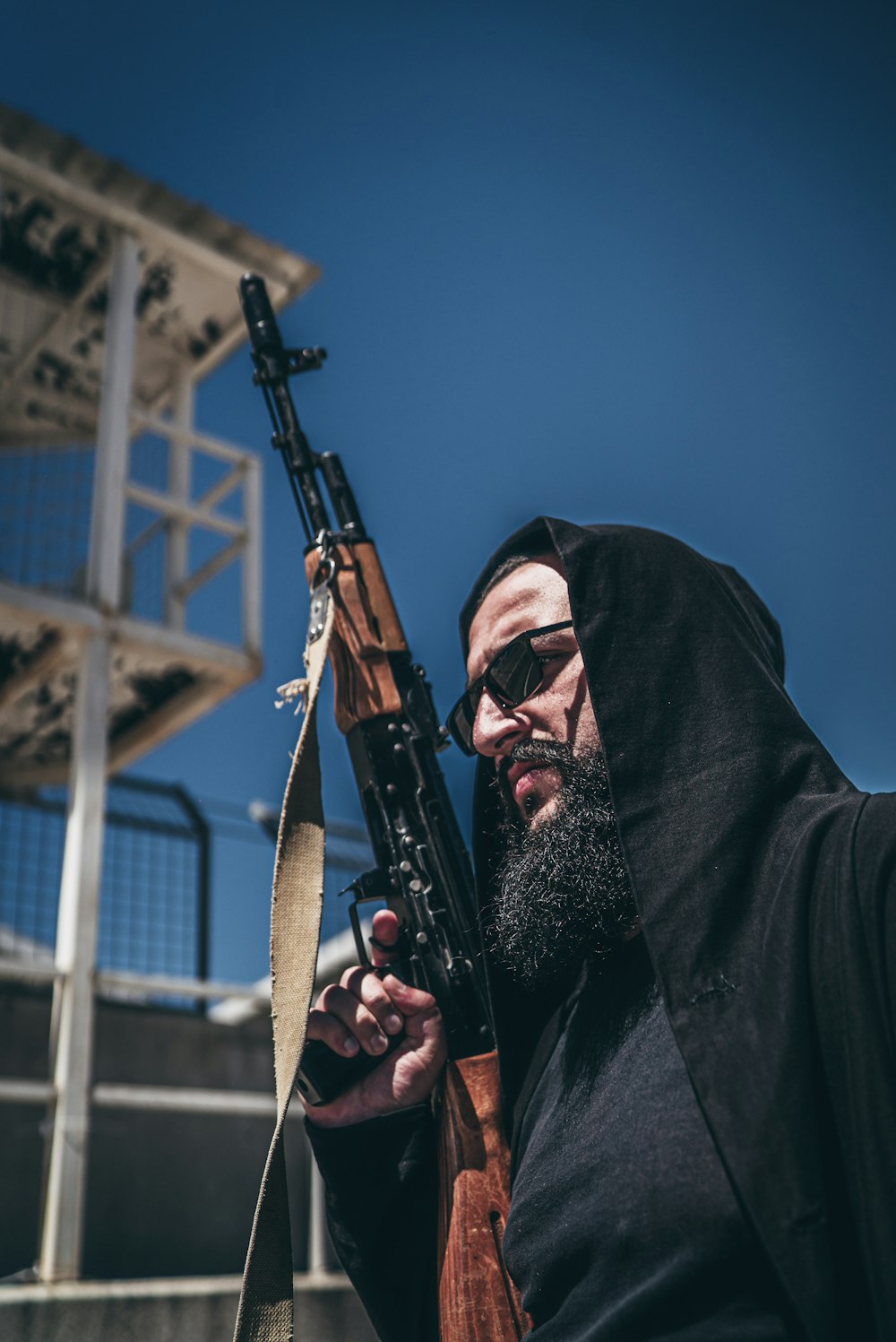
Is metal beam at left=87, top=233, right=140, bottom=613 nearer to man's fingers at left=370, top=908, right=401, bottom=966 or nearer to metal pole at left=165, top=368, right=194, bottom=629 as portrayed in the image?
metal pole at left=165, top=368, right=194, bottom=629

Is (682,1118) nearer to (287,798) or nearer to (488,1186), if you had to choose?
(488,1186)

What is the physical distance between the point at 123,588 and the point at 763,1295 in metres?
7.71

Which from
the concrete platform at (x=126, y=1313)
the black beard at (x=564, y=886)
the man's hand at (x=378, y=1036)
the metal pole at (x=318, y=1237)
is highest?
the black beard at (x=564, y=886)

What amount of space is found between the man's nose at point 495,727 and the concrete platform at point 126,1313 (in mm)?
3268

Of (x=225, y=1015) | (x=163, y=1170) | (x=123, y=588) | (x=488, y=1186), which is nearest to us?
(x=488, y=1186)

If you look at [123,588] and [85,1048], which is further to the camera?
[123,588]

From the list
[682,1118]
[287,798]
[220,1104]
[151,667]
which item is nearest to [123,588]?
[151,667]

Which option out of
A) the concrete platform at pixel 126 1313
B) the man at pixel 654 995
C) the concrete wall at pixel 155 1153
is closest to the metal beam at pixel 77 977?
the concrete platform at pixel 126 1313

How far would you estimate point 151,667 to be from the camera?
776 centimetres

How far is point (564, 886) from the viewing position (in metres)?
2.09

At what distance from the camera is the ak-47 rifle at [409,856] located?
6.66ft

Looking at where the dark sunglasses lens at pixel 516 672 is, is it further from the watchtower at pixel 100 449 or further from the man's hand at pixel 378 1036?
the watchtower at pixel 100 449

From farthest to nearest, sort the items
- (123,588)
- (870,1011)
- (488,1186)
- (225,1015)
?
1. (123,588)
2. (225,1015)
3. (488,1186)
4. (870,1011)

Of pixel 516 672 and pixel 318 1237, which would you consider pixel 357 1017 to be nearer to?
pixel 516 672
